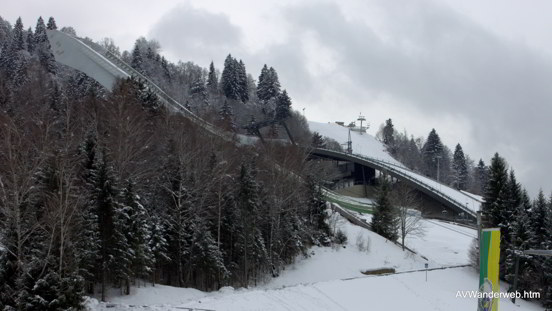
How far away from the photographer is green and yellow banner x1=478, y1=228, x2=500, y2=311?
1163 cm

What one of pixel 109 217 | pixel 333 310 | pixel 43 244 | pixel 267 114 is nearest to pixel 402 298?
pixel 333 310

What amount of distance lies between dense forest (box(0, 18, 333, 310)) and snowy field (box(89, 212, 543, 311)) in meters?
1.46

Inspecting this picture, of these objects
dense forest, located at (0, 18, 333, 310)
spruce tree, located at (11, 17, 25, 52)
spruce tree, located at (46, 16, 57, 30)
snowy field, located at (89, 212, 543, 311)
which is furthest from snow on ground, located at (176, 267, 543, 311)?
spruce tree, located at (46, 16, 57, 30)

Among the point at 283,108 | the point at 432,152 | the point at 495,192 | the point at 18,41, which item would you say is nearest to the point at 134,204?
the point at 495,192

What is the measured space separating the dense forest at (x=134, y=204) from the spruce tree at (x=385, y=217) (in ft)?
20.4

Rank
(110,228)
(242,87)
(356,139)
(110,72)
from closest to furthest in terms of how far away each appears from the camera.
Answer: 1. (110,228)
2. (110,72)
3. (242,87)
4. (356,139)

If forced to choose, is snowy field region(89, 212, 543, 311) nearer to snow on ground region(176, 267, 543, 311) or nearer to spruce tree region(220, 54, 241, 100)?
snow on ground region(176, 267, 543, 311)

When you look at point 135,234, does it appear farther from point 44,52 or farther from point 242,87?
point 242,87

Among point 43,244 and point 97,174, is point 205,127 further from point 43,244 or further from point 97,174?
point 43,244

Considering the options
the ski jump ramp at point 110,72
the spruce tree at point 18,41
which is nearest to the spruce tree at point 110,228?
the ski jump ramp at point 110,72

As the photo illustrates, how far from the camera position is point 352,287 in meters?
26.0

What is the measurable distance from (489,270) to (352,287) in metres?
14.9

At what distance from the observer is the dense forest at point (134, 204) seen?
16203 mm

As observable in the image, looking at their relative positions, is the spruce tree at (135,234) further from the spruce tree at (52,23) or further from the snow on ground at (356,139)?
the snow on ground at (356,139)
